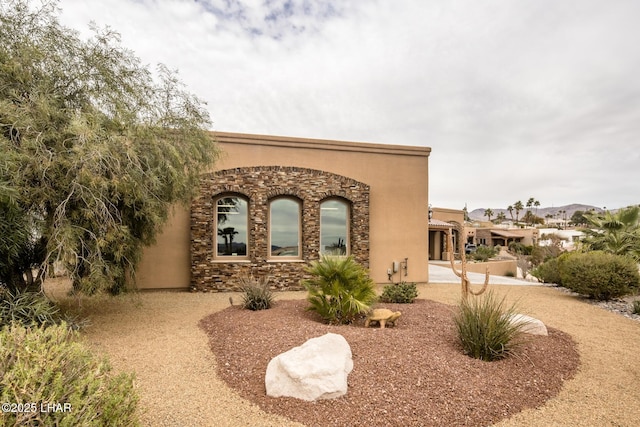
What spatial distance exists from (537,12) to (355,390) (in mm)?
10085

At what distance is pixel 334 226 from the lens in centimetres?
1218

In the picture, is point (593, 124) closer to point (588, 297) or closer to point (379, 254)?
point (588, 297)

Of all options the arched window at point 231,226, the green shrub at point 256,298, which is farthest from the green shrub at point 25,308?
the arched window at point 231,226

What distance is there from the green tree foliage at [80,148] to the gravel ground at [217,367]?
1175 mm

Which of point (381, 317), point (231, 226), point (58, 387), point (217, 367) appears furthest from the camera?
point (231, 226)

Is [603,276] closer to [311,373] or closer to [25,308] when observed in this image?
[311,373]

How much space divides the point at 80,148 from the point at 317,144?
753cm

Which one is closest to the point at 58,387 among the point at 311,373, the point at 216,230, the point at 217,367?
the point at 311,373

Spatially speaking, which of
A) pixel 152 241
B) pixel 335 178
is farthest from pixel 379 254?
pixel 152 241

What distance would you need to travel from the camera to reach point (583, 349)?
5777 mm

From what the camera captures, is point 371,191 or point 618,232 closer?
point 618,232

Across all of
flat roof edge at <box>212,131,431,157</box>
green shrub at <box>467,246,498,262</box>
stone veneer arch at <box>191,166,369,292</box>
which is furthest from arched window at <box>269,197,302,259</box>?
green shrub at <box>467,246,498,262</box>

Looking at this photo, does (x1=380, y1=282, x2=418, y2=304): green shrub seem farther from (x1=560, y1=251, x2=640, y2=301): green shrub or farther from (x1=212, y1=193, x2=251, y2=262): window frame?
(x1=560, y1=251, x2=640, y2=301): green shrub

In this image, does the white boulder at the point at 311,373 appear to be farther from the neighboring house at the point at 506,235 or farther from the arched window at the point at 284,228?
the neighboring house at the point at 506,235
